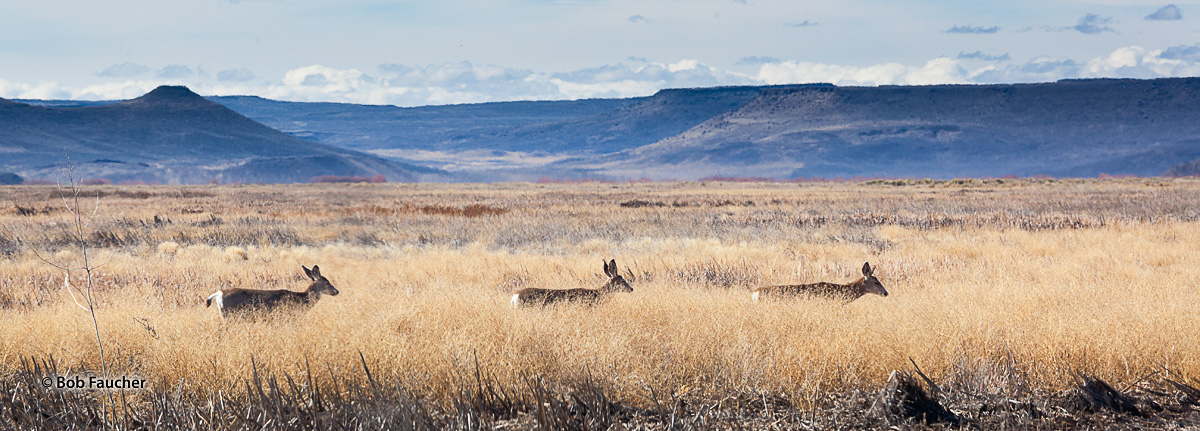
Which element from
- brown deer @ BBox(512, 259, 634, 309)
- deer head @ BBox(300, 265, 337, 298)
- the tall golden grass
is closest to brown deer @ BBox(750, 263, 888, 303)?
the tall golden grass

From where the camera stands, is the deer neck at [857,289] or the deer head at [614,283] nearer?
the deer neck at [857,289]

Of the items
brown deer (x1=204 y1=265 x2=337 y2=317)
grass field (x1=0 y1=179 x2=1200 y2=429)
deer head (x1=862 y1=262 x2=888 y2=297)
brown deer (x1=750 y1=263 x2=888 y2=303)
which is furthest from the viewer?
deer head (x1=862 y1=262 x2=888 y2=297)

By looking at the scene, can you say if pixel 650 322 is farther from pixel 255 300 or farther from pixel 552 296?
pixel 255 300

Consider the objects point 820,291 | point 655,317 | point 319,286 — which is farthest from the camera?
point 319,286

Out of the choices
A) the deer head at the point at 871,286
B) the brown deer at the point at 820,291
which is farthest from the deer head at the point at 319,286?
the deer head at the point at 871,286

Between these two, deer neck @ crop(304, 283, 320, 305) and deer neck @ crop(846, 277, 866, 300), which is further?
deer neck @ crop(846, 277, 866, 300)

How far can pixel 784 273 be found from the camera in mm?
13680

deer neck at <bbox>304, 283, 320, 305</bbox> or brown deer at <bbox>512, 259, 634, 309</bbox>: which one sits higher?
brown deer at <bbox>512, 259, 634, 309</bbox>

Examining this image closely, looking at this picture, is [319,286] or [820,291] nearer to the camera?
[820,291]

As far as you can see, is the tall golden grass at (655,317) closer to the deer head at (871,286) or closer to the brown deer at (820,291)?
the deer head at (871,286)

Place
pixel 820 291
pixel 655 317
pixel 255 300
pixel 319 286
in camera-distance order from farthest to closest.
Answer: pixel 319 286 → pixel 820 291 → pixel 255 300 → pixel 655 317

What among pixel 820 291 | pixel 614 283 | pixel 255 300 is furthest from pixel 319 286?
pixel 820 291

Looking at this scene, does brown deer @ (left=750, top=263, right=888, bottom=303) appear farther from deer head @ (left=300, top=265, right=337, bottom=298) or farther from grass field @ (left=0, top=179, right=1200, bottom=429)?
deer head @ (left=300, top=265, right=337, bottom=298)

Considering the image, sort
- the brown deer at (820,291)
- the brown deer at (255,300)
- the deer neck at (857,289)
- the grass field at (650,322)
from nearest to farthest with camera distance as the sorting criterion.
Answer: the grass field at (650,322)
the brown deer at (255,300)
the brown deer at (820,291)
the deer neck at (857,289)
